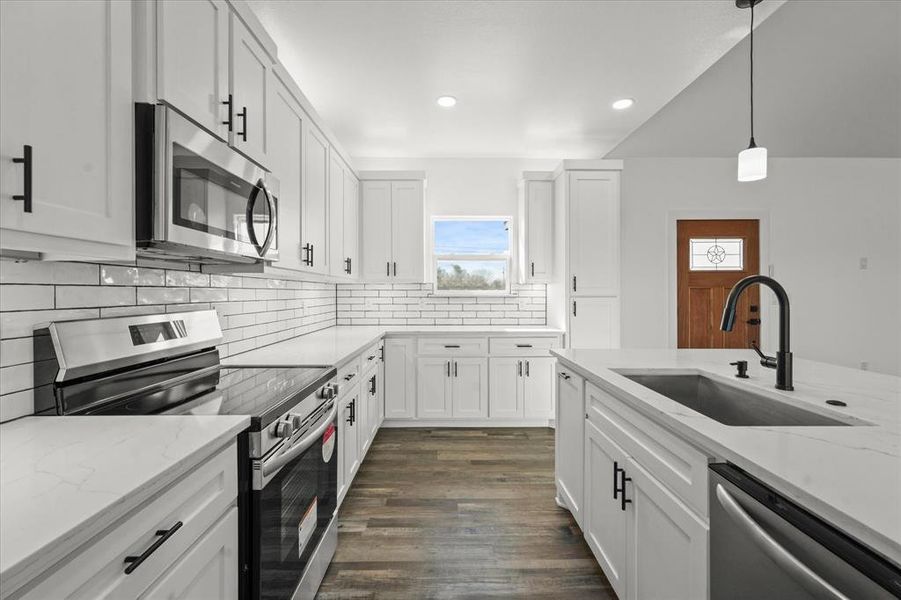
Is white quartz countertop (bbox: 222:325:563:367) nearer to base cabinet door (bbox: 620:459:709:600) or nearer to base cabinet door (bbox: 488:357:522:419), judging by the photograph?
base cabinet door (bbox: 488:357:522:419)

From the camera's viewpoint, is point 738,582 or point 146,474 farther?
point 738,582

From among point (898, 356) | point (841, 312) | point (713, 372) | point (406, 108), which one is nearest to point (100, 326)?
point (713, 372)

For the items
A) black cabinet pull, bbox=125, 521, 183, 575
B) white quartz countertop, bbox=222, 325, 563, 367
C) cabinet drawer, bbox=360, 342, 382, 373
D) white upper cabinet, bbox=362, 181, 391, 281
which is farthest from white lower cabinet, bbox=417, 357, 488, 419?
black cabinet pull, bbox=125, 521, 183, 575

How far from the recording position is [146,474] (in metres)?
0.74

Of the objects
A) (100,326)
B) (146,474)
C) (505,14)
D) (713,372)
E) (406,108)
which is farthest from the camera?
(406,108)

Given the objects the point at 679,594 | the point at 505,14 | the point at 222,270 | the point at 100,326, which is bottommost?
the point at 679,594

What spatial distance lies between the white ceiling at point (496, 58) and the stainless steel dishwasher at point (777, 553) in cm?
227

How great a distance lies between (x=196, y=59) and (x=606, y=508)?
2.24m

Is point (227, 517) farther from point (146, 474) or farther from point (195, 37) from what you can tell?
point (195, 37)

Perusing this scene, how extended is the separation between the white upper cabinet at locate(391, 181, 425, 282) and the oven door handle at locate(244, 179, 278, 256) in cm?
223

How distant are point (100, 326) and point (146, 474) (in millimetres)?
787

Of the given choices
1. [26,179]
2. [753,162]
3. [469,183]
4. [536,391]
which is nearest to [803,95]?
[753,162]

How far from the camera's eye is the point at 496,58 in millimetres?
2502

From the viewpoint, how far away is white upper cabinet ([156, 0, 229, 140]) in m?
1.18
